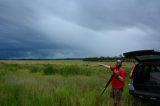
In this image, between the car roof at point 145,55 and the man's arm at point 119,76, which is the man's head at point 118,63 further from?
the car roof at point 145,55

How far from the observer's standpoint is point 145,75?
8.77 m

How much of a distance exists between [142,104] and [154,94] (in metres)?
1.44

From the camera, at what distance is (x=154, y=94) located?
770cm

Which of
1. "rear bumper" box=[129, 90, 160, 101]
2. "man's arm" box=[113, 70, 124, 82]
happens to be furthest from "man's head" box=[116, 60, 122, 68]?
"rear bumper" box=[129, 90, 160, 101]

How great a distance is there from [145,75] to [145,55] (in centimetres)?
113

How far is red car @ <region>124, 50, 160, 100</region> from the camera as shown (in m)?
7.72

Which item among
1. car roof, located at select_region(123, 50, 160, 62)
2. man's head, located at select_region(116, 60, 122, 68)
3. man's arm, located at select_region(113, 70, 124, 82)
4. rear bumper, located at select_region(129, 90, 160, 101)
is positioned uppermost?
car roof, located at select_region(123, 50, 160, 62)

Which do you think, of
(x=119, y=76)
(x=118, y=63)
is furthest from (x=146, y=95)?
(x=118, y=63)

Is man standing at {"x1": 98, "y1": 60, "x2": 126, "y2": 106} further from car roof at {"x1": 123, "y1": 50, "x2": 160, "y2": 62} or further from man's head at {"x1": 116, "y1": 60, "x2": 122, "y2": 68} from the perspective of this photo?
car roof at {"x1": 123, "y1": 50, "x2": 160, "y2": 62}

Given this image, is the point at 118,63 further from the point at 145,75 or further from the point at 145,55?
the point at 145,75

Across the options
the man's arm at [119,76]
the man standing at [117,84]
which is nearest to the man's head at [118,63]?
the man standing at [117,84]

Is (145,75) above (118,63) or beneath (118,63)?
beneath

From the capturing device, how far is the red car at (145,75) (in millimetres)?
7723

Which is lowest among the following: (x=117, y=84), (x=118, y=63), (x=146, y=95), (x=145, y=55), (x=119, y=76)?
(x=146, y=95)
